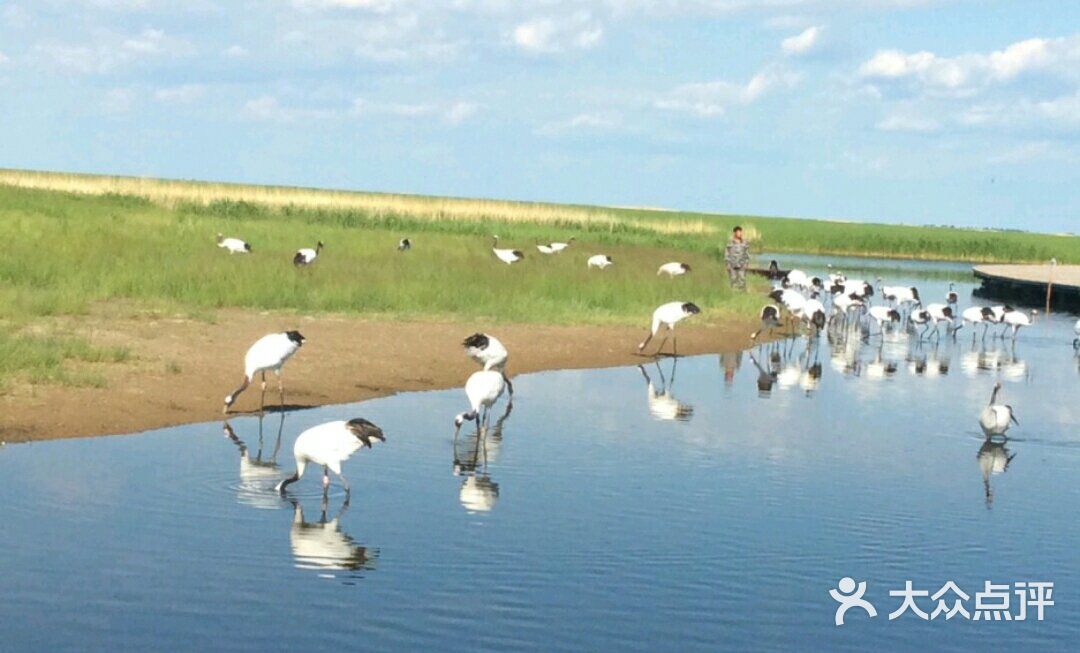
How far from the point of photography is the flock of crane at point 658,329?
42.6 feet

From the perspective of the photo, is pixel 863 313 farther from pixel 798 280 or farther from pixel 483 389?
pixel 483 389

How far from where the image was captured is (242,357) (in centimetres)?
2102

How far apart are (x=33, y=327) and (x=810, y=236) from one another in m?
77.1

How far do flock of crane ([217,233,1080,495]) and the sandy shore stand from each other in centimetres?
51

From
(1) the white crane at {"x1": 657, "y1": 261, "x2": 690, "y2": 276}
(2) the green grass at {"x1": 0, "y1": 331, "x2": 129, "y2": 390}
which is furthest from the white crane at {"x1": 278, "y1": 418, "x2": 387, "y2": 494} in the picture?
(1) the white crane at {"x1": 657, "y1": 261, "x2": 690, "y2": 276}

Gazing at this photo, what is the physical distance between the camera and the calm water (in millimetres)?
9633

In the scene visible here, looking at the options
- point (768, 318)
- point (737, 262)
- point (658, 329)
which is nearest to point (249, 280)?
point (658, 329)

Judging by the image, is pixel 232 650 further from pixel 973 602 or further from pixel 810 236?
pixel 810 236

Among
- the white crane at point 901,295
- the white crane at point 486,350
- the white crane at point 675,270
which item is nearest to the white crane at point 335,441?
the white crane at point 486,350

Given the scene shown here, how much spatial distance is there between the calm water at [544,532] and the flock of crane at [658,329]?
40 cm

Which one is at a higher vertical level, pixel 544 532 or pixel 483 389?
pixel 483 389

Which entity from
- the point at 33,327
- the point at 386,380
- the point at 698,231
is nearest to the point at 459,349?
the point at 386,380

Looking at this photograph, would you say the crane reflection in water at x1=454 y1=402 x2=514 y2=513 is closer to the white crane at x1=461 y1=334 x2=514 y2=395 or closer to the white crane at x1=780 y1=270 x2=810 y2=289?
the white crane at x1=461 y1=334 x2=514 y2=395

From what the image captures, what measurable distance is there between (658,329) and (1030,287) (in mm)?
27943
